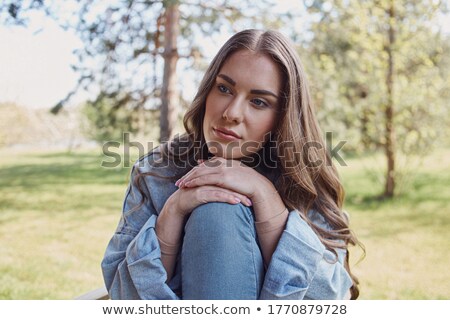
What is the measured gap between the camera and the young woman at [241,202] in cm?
141

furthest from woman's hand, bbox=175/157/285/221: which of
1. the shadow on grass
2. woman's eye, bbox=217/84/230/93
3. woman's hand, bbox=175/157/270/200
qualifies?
the shadow on grass

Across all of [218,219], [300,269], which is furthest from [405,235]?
[218,219]

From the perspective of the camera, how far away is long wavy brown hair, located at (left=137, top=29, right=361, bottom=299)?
163 centimetres

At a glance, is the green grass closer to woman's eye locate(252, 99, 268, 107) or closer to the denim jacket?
the denim jacket

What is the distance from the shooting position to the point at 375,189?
7027 millimetres

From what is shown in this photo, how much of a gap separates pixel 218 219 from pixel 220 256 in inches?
4.4

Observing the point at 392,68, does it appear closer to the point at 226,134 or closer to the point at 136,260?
the point at 226,134

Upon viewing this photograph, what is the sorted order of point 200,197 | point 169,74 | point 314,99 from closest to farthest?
point 200,197
point 169,74
point 314,99

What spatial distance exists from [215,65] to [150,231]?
64cm

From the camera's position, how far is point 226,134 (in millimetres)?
1609

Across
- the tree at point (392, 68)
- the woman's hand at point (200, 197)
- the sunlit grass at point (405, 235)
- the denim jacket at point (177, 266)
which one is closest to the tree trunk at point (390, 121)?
the tree at point (392, 68)

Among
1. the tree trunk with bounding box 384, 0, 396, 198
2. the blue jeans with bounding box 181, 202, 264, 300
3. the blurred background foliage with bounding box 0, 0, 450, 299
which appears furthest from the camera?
the tree trunk with bounding box 384, 0, 396, 198

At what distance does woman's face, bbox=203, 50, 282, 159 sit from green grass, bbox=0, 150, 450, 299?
2091 mm

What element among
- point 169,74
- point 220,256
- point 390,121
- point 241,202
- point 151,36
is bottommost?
point 390,121
